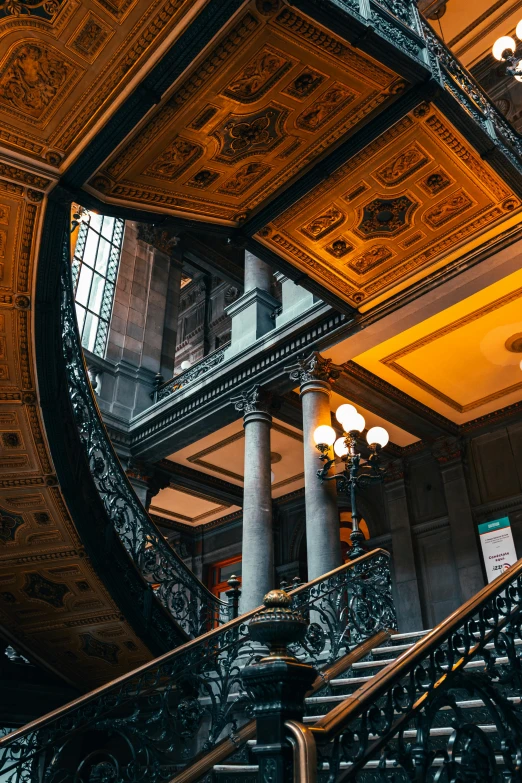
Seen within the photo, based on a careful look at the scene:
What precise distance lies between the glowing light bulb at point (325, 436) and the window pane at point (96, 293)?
25.3ft

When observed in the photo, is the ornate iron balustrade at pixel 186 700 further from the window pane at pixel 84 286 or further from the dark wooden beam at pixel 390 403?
the window pane at pixel 84 286

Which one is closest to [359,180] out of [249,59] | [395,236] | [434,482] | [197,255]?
[395,236]

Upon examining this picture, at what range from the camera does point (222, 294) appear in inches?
679

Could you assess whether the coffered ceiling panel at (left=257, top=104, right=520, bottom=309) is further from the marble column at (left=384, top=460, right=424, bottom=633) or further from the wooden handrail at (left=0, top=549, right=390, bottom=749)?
the marble column at (left=384, top=460, right=424, bottom=633)

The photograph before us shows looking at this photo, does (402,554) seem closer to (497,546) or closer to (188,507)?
(497,546)

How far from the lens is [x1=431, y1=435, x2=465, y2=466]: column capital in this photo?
35.4 feet

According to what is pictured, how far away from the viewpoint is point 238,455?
12203 mm

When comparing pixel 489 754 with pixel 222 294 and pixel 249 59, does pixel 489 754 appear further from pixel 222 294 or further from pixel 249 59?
pixel 222 294

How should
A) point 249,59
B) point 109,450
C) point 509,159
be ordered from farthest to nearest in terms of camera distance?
point 109,450 → point 509,159 → point 249,59

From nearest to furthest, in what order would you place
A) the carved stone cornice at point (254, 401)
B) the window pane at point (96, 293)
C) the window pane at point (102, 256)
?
the carved stone cornice at point (254, 401) < the window pane at point (96, 293) < the window pane at point (102, 256)

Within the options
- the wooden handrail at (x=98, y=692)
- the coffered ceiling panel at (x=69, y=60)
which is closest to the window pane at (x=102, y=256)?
the coffered ceiling panel at (x=69, y=60)

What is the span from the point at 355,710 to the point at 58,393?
15.1ft

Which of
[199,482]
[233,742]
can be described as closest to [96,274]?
[199,482]

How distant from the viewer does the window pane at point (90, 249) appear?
13.8 m
